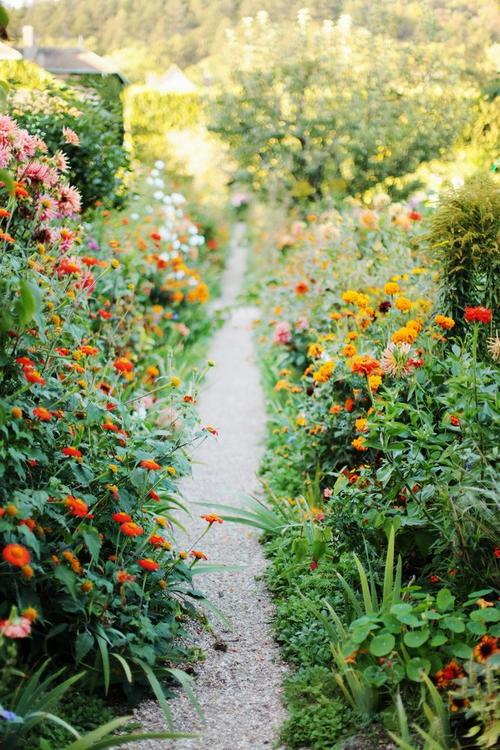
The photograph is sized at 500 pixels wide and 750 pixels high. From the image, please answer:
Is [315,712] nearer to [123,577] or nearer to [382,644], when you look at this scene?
[382,644]

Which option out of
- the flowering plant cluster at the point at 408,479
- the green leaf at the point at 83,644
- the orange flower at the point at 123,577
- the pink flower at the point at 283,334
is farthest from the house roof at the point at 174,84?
the green leaf at the point at 83,644

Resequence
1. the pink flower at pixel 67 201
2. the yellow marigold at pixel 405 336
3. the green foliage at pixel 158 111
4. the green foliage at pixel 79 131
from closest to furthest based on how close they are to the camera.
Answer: the pink flower at pixel 67 201, the yellow marigold at pixel 405 336, the green foliage at pixel 79 131, the green foliage at pixel 158 111

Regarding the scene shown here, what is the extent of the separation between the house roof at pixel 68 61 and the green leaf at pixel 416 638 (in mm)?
13899

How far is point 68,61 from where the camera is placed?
15398mm

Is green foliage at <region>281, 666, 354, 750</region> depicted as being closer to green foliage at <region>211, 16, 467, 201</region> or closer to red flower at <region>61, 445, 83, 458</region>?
red flower at <region>61, 445, 83, 458</region>

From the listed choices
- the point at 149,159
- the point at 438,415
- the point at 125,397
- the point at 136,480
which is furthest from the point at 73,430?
the point at 149,159

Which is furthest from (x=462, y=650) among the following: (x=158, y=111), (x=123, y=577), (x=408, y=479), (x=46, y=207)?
(x=158, y=111)

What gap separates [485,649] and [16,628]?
1212mm

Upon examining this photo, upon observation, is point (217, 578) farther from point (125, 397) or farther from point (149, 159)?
point (149, 159)

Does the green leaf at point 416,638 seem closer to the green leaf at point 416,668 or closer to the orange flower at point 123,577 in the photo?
the green leaf at point 416,668

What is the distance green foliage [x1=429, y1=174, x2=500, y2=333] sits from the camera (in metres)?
3.69

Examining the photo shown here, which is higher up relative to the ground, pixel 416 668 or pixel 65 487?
pixel 65 487

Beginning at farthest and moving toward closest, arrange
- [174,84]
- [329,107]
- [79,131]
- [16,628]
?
[174,84] → [329,107] → [79,131] → [16,628]

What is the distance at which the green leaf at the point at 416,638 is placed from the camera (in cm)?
220
